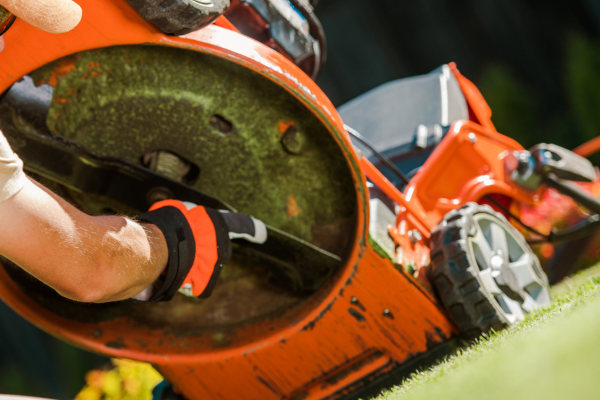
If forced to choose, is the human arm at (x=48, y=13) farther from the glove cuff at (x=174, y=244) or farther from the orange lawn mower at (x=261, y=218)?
the glove cuff at (x=174, y=244)

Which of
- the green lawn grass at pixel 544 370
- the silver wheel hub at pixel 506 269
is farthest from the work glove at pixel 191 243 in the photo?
the silver wheel hub at pixel 506 269

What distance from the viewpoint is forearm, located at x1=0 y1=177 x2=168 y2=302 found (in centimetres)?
68

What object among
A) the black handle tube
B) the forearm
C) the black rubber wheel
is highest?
the black rubber wheel

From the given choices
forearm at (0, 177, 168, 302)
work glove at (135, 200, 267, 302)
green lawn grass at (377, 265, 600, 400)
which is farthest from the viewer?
work glove at (135, 200, 267, 302)

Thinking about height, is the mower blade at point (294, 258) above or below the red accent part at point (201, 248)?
below

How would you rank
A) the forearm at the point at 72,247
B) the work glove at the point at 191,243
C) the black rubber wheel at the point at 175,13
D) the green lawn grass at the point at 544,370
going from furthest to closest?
the work glove at the point at 191,243 → the black rubber wheel at the point at 175,13 → the forearm at the point at 72,247 → the green lawn grass at the point at 544,370

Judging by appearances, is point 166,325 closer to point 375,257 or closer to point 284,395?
point 284,395

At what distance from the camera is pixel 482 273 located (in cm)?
135

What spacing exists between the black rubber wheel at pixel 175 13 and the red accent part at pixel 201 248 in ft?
1.23

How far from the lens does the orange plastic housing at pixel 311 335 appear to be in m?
1.16

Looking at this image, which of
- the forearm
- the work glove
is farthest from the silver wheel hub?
the forearm

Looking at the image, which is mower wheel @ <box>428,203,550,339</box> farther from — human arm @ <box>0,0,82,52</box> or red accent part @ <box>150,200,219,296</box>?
human arm @ <box>0,0,82,52</box>

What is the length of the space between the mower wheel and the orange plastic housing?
7cm

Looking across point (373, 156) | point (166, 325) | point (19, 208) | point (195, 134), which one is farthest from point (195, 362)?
point (373, 156)
